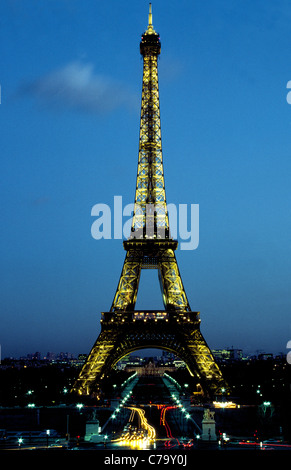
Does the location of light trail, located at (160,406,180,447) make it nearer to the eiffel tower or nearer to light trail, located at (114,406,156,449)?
light trail, located at (114,406,156,449)

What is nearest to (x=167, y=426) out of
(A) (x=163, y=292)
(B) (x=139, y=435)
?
(B) (x=139, y=435)

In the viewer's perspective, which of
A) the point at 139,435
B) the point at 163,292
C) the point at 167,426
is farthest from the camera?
the point at 163,292

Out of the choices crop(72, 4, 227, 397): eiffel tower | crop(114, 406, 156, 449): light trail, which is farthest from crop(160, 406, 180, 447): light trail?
crop(72, 4, 227, 397): eiffel tower

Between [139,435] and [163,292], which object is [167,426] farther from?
[163,292]

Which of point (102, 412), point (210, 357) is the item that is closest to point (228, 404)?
point (210, 357)

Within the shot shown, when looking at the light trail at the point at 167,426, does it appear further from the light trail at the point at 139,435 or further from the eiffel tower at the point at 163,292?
the eiffel tower at the point at 163,292
